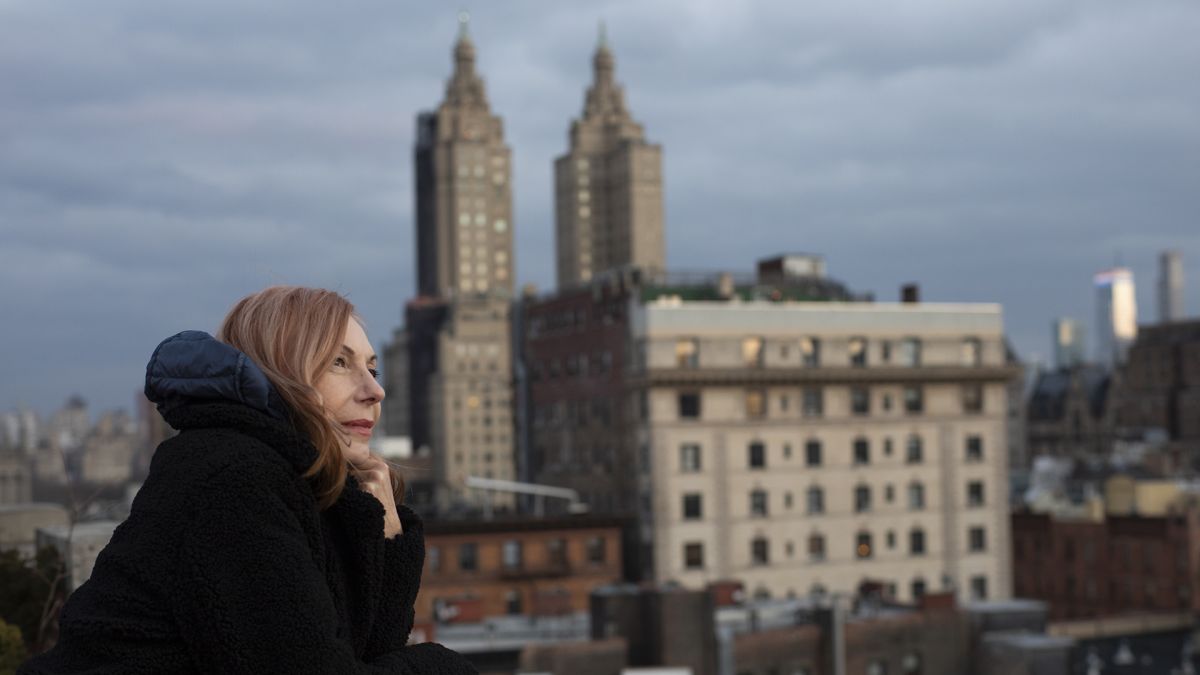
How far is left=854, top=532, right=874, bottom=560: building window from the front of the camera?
80625 mm

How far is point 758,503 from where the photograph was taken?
78812mm

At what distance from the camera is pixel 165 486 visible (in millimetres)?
3879

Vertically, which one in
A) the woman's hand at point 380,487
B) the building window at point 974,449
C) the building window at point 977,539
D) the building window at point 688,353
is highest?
the building window at point 688,353

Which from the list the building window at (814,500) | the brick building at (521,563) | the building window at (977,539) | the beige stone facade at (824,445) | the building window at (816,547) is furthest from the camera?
the building window at (977,539)

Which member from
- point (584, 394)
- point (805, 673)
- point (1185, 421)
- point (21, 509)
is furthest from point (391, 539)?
point (1185, 421)

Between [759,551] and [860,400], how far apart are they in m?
10.4

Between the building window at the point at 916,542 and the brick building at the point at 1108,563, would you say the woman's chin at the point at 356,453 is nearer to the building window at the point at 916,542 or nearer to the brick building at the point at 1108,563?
the building window at the point at 916,542

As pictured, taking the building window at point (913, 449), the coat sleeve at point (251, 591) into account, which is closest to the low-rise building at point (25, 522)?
the coat sleeve at point (251, 591)

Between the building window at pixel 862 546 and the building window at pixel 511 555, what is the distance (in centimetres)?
2039

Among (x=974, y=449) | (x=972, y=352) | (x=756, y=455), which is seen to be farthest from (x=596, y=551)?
(x=972, y=352)

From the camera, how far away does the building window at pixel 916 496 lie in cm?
8275

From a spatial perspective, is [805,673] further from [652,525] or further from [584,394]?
[584,394]

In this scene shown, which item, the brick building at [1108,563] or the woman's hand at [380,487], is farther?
the brick building at [1108,563]

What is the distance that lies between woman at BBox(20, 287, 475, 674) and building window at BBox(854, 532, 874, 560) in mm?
78103
